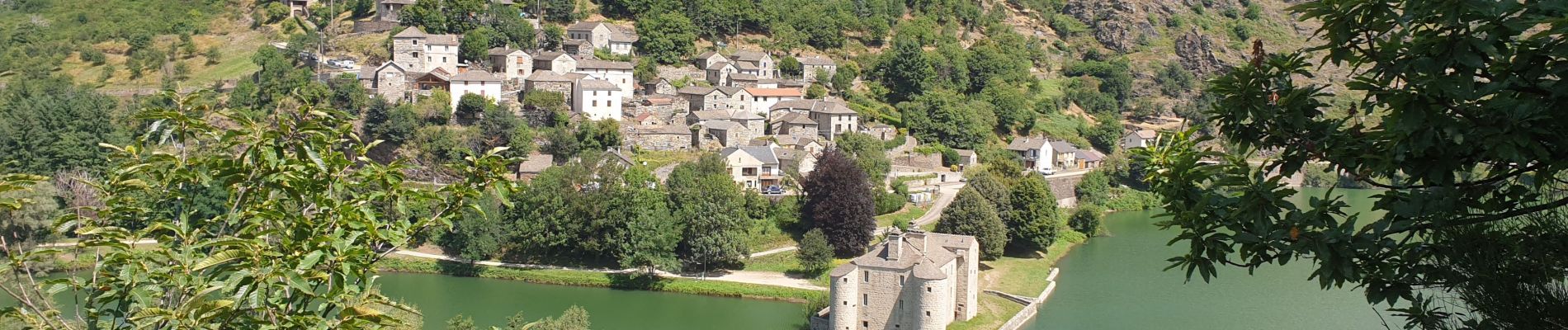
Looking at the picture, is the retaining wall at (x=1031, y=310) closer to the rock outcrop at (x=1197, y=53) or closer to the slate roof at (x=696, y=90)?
the slate roof at (x=696, y=90)

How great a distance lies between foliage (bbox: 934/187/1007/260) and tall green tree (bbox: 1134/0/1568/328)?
77.8 feet

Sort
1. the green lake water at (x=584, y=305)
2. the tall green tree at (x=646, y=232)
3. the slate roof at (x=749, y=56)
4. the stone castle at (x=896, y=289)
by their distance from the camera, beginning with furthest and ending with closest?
1. the slate roof at (x=749, y=56)
2. the tall green tree at (x=646, y=232)
3. the green lake water at (x=584, y=305)
4. the stone castle at (x=896, y=289)

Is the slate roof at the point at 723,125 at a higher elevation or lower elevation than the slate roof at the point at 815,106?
lower

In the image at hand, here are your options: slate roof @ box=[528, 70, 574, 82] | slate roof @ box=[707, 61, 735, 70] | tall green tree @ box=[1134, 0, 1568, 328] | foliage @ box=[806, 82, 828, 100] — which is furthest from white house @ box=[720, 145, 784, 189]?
tall green tree @ box=[1134, 0, 1568, 328]

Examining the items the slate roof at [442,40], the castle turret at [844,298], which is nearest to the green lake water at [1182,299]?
the castle turret at [844,298]

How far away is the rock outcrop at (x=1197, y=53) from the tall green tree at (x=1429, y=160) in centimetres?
5629

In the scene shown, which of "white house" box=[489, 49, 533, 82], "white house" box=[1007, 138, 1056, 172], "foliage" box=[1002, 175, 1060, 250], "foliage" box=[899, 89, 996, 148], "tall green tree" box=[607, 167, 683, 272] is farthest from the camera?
"white house" box=[1007, 138, 1056, 172]

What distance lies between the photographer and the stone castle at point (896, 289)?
20.9 meters

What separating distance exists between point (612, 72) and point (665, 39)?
16.5 ft

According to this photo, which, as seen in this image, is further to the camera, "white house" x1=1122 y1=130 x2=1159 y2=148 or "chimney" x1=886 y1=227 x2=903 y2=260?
"white house" x1=1122 y1=130 x2=1159 y2=148

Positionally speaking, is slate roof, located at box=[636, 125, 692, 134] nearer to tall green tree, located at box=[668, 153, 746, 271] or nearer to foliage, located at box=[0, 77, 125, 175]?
tall green tree, located at box=[668, 153, 746, 271]

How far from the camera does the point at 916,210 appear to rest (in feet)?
105

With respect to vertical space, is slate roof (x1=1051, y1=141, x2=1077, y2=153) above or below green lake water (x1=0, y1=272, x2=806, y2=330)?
above

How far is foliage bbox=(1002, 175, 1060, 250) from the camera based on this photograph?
29.4 meters
